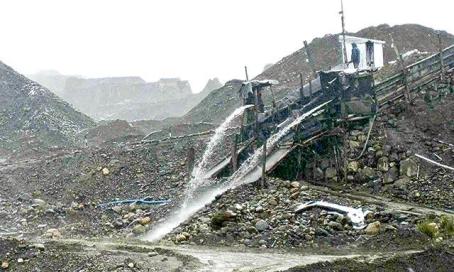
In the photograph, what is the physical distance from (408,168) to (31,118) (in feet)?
74.1

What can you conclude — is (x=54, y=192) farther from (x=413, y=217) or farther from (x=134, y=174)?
(x=413, y=217)

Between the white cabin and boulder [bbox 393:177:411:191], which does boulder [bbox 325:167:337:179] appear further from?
the white cabin

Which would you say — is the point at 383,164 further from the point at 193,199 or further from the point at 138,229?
the point at 138,229

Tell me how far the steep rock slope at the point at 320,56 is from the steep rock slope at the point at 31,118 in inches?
279

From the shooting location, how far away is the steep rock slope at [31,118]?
2634 cm

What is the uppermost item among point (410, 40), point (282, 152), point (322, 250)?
point (410, 40)

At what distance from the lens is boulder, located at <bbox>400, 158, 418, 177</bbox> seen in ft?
38.0

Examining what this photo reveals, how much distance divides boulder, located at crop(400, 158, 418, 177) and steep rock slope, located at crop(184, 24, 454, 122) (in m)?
14.8

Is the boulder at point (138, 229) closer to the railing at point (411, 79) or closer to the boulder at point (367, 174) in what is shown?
the boulder at point (367, 174)

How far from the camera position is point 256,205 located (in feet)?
34.1

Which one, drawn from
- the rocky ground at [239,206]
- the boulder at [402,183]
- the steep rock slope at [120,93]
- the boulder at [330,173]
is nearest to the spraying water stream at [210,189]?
the rocky ground at [239,206]

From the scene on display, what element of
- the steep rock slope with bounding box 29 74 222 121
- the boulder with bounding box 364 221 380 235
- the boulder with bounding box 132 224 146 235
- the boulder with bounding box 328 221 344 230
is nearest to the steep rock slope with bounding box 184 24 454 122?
the boulder with bounding box 132 224 146 235

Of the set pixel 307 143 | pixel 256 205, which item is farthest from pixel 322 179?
pixel 256 205

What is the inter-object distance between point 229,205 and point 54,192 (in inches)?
275
